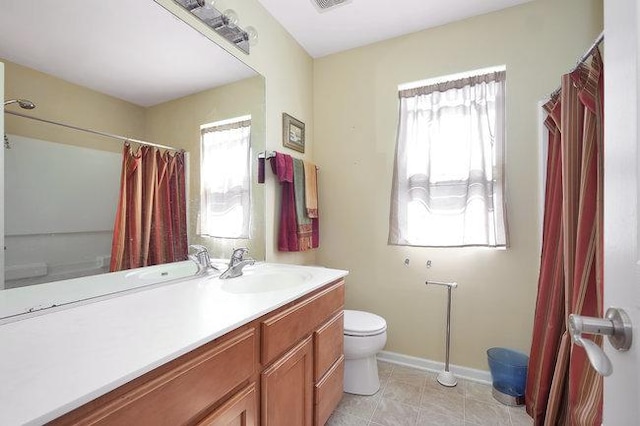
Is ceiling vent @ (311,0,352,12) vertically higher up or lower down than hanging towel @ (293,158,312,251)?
higher up

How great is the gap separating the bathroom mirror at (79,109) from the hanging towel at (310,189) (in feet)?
2.86

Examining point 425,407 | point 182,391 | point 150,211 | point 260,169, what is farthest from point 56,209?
point 425,407

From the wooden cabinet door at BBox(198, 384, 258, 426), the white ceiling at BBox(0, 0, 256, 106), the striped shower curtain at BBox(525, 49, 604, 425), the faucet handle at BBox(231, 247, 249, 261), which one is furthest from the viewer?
the faucet handle at BBox(231, 247, 249, 261)

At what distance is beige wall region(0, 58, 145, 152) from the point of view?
87cm

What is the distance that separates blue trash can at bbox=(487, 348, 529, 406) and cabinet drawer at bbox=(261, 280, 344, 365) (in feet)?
3.64

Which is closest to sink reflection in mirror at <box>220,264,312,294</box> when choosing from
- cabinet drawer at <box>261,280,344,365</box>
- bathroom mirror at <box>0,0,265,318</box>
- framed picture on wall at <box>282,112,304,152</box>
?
cabinet drawer at <box>261,280,344,365</box>

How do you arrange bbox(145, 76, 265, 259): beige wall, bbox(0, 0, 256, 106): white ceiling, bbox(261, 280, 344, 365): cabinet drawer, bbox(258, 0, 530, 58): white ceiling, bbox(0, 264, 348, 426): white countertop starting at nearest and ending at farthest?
bbox(0, 264, 348, 426): white countertop → bbox(0, 0, 256, 106): white ceiling → bbox(261, 280, 344, 365): cabinet drawer → bbox(145, 76, 265, 259): beige wall → bbox(258, 0, 530, 58): white ceiling

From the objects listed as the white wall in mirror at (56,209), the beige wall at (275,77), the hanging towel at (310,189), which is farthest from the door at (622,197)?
the hanging towel at (310,189)

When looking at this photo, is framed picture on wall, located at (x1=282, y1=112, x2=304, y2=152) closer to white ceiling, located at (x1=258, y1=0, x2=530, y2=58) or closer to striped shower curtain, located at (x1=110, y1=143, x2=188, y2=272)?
white ceiling, located at (x1=258, y1=0, x2=530, y2=58)

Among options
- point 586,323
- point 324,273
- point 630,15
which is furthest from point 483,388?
point 630,15

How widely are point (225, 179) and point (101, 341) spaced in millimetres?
1030

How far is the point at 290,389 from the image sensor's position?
44.4 inches

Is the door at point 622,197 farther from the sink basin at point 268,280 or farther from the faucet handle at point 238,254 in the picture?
the faucet handle at point 238,254

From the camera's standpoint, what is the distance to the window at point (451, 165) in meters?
1.83
